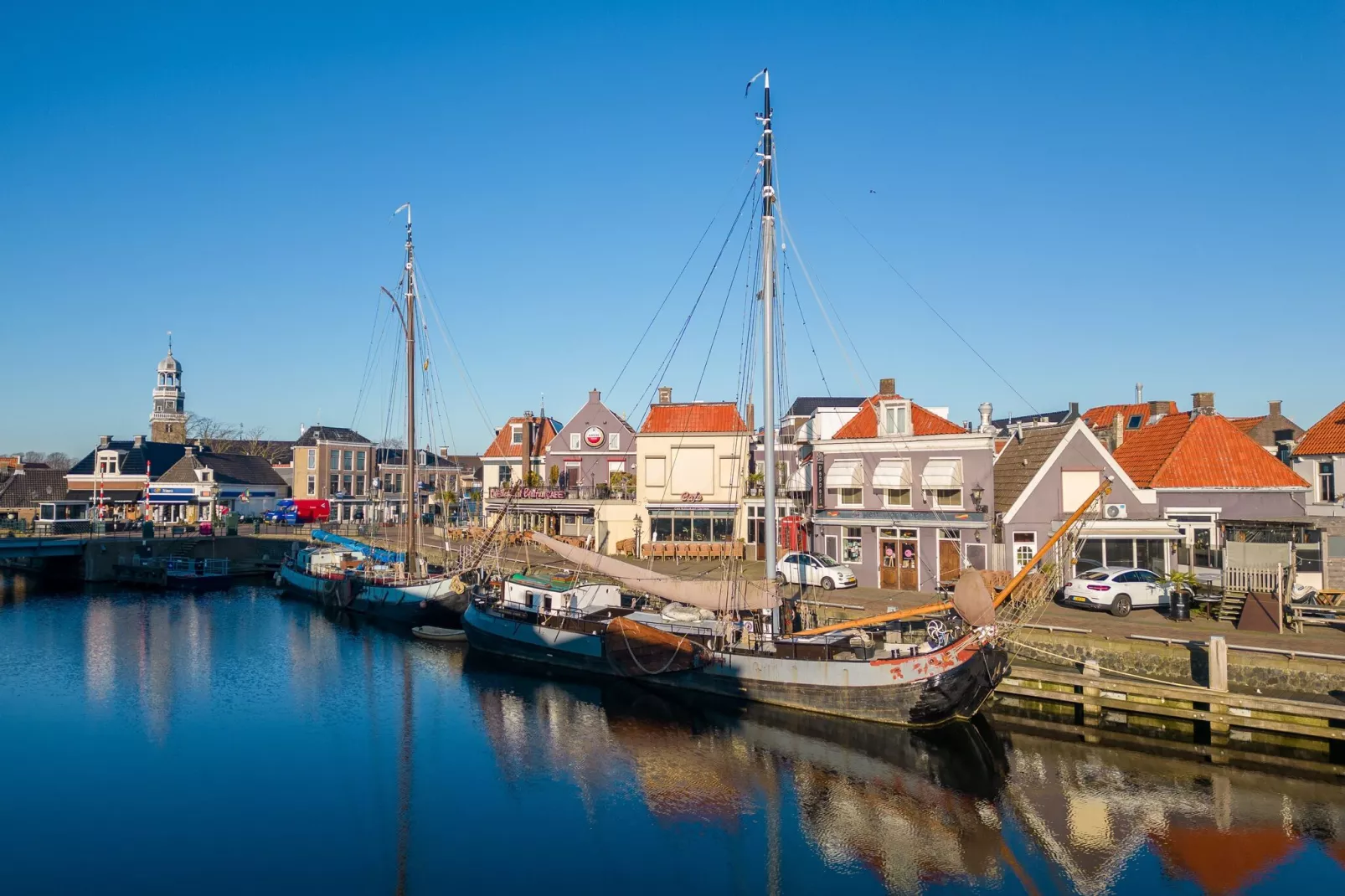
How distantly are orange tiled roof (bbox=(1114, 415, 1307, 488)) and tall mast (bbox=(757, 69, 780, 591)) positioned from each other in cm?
2010

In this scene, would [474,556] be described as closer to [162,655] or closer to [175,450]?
[162,655]

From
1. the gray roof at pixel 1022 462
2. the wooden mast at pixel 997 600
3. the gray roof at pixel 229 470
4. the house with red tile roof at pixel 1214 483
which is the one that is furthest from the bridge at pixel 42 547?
the house with red tile roof at pixel 1214 483

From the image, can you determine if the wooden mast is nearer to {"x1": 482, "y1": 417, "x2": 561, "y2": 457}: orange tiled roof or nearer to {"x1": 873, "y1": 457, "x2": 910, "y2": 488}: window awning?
{"x1": 873, "y1": 457, "x2": 910, "y2": 488}: window awning

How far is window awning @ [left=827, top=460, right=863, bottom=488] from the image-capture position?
40750mm

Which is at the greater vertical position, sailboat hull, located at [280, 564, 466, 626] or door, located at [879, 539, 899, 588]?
door, located at [879, 539, 899, 588]

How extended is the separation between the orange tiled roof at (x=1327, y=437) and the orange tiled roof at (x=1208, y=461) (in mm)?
2169

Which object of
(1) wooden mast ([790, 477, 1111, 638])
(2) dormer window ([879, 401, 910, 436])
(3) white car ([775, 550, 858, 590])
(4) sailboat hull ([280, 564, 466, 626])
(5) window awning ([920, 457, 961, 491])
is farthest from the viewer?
(4) sailboat hull ([280, 564, 466, 626])

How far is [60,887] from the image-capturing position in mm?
18141

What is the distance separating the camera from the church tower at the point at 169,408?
11019cm

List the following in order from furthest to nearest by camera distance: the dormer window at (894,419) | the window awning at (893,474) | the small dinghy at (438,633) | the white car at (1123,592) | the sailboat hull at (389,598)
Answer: the sailboat hull at (389,598)
the small dinghy at (438,633)
the dormer window at (894,419)
the window awning at (893,474)
the white car at (1123,592)

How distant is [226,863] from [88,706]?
15.9 metres

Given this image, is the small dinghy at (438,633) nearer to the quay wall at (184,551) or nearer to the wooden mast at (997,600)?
the wooden mast at (997,600)

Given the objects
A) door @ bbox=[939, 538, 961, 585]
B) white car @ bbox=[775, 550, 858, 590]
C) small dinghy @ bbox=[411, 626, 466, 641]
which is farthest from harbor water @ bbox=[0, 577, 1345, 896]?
door @ bbox=[939, 538, 961, 585]

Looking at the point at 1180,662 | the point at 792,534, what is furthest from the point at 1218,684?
the point at 792,534
